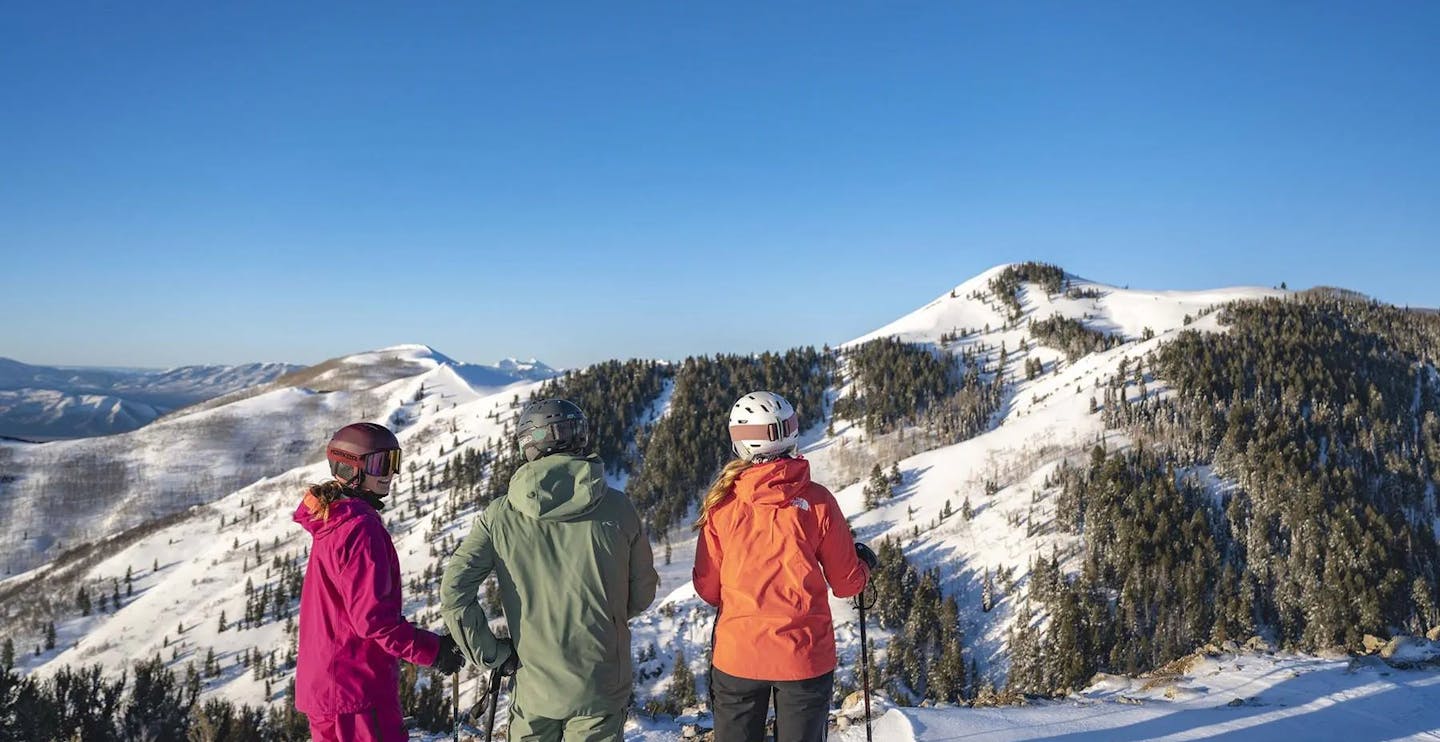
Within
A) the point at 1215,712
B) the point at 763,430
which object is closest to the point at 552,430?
the point at 763,430

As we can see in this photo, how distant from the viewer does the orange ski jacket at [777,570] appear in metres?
4.84

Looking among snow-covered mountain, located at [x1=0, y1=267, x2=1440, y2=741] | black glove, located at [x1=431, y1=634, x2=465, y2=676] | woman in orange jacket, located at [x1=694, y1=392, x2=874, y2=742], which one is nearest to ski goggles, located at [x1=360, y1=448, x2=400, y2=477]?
black glove, located at [x1=431, y1=634, x2=465, y2=676]

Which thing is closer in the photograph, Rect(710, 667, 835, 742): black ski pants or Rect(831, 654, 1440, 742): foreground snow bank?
Rect(710, 667, 835, 742): black ski pants

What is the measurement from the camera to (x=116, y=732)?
13.2 meters

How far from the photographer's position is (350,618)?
4.45m

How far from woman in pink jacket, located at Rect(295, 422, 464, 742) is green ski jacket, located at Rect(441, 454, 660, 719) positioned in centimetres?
37

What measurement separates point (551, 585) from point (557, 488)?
2.29 ft

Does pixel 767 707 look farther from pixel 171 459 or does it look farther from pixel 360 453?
pixel 171 459

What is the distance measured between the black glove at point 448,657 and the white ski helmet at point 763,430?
2488 millimetres

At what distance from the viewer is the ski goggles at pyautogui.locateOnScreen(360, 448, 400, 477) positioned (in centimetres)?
471

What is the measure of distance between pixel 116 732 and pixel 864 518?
105 feet

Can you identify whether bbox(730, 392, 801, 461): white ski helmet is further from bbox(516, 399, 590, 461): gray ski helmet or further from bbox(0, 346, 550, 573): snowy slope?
bbox(0, 346, 550, 573): snowy slope

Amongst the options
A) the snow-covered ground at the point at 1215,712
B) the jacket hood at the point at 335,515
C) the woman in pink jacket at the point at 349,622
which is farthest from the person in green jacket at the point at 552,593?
the snow-covered ground at the point at 1215,712

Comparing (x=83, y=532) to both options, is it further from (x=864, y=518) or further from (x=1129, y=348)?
(x=1129, y=348)
